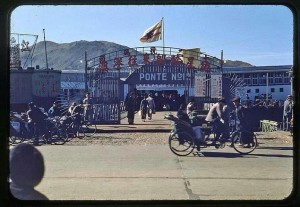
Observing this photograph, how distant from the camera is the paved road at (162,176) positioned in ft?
10.2

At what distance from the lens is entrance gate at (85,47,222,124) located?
127 inches

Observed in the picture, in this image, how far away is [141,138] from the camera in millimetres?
3264

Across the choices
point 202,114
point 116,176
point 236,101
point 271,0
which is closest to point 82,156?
point 116,176

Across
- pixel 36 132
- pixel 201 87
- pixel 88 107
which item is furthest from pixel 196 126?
pixel 36 132

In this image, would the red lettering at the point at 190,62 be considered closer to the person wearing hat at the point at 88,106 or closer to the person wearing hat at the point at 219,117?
the person wearing hat at the point at 219,117

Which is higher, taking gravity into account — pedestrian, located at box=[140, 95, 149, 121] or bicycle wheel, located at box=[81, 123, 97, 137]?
pedestrian, located at box=[140, 95, 149, 121]

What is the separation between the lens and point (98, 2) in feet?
10.1

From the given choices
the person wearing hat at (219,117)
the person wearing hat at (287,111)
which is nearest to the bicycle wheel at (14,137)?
the person wearing hat at (219,117)

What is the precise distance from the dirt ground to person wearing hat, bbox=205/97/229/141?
198 millimetres

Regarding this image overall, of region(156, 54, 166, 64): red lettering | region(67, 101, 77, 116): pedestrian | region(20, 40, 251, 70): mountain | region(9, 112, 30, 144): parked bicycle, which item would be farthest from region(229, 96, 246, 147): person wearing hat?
region(9, 112, 30, 144): parked bicycle

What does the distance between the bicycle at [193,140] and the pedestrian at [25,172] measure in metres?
0.79

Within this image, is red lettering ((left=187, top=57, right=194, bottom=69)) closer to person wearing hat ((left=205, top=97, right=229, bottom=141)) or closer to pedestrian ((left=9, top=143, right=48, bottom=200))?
person wearing hat ((left=205, top=97, right=229, bottom=141))

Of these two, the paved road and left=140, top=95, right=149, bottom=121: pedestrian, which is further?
left=140, top=95, right=149, bottom=121: pedestrian

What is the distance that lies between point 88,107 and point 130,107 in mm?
253
